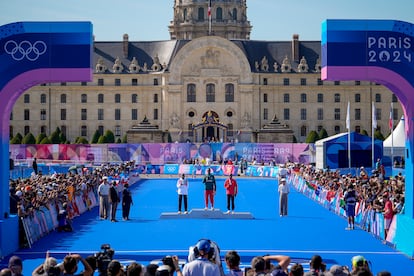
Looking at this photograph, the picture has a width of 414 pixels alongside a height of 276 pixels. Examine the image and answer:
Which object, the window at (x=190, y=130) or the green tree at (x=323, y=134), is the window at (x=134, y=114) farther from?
the green tree at (x=323, y=134)

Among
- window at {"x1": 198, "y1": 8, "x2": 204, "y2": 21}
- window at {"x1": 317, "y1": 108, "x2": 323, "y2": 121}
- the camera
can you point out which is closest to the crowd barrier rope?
the camera

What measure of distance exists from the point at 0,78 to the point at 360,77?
10.3 meters

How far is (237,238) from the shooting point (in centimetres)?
2289

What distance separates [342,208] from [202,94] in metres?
69.8

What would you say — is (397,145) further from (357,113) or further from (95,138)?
(95,138)

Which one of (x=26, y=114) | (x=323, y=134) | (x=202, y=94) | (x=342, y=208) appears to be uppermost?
(x=202, y=94)

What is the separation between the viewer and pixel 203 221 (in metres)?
27.5

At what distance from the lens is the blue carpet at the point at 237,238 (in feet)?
63.9

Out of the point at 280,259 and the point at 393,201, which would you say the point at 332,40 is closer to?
the point at 393,201

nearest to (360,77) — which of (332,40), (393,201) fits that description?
(332,40)

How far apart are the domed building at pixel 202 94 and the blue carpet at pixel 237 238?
64.7 m

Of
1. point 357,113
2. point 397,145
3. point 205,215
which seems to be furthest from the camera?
point 357,113

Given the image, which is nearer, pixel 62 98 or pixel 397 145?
pixel 397 145

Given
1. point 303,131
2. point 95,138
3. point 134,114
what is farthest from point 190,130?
point 303,131
